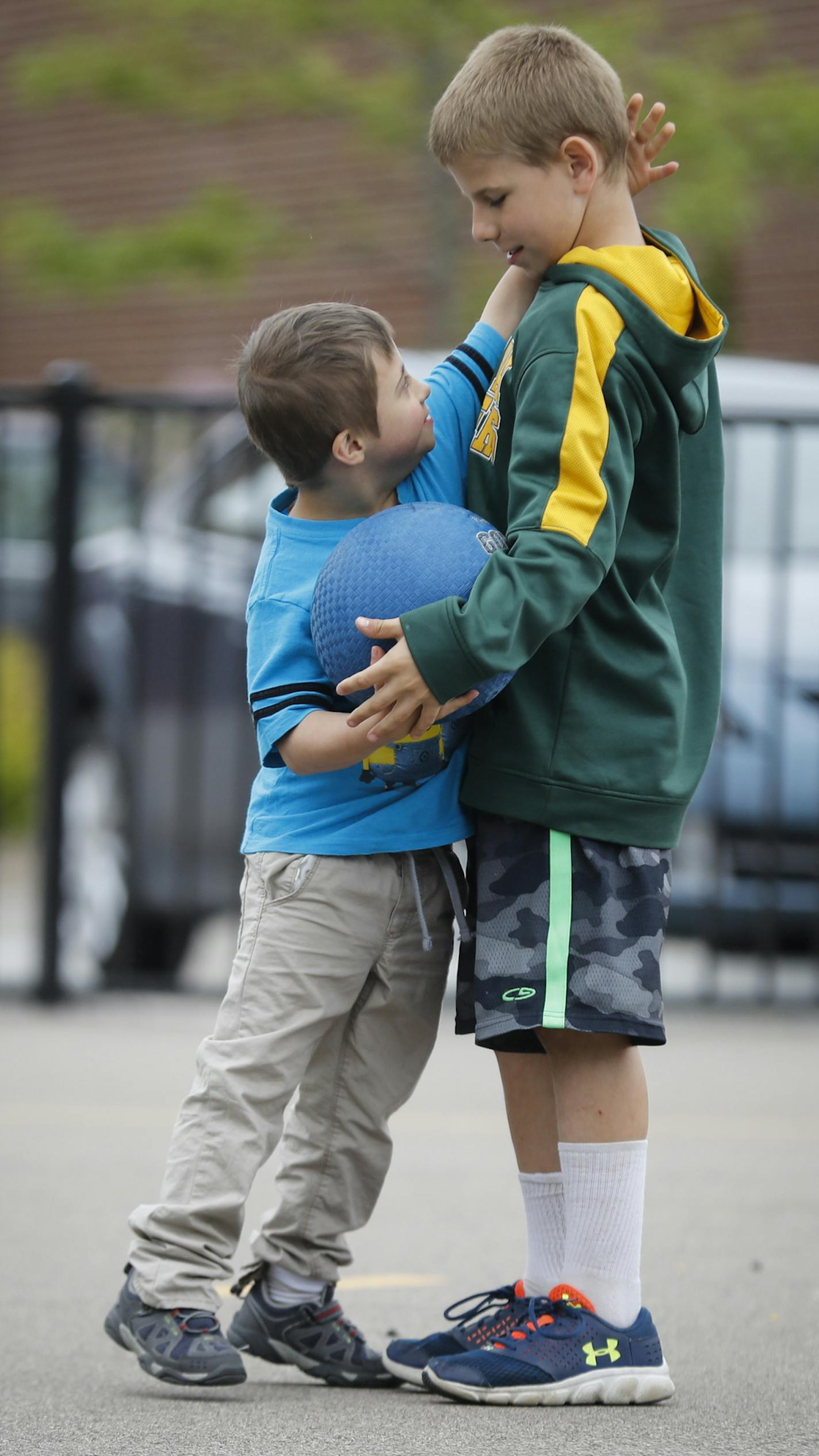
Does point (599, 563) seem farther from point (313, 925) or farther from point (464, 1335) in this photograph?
point (464, 1335)

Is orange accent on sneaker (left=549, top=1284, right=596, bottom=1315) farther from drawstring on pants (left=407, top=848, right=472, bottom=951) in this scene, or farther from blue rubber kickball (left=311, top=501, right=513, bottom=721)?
blue rubber kickball (left=311, top=501, right=513, bottom=721)

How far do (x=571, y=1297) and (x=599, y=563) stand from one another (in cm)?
100

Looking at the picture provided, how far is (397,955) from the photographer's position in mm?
2512

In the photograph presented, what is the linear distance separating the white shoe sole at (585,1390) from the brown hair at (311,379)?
126 centimetres

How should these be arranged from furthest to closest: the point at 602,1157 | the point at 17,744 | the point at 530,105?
the point at 17,744, the point at 602,1157, the point at 530,105

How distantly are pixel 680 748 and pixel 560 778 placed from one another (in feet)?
0.71

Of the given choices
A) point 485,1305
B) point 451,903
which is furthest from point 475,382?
point 485,1305

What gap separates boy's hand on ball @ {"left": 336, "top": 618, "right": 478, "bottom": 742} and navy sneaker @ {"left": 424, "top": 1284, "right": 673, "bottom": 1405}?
0.83 meters

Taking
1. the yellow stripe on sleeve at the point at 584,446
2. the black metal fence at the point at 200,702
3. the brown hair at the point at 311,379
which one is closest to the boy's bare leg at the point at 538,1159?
the yellow stripe on sleeve at the point at 584,446

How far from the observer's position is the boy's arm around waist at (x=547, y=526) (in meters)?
2.17

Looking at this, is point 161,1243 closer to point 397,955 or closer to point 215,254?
point 397,955

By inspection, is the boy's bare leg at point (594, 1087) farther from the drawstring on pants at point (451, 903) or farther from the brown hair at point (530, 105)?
the brown hair at point (530, 105)

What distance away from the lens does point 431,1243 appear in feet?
11.4

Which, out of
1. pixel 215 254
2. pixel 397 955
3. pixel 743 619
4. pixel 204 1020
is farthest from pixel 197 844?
pixel 215 254
